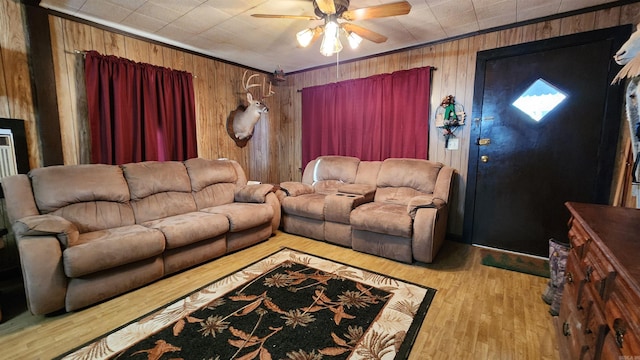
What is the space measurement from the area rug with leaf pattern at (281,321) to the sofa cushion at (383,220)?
495 mm

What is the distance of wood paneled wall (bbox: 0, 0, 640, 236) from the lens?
2.37 metres

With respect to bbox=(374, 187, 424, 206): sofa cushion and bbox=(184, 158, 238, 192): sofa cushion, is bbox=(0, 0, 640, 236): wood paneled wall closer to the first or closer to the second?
bbox=(184, 158, 238, 192): sofa cushion

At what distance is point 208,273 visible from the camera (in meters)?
2.49

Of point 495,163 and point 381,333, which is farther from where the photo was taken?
point 495,163

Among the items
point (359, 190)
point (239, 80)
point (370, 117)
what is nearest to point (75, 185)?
point (239, 80)

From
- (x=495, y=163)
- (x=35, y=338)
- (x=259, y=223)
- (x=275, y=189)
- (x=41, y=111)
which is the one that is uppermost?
(x=41, y=111)

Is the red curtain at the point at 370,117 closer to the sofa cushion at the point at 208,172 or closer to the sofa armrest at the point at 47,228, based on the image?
the sofa cushion at the point at 208,172

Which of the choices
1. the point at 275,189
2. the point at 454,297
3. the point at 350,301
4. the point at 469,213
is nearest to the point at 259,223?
the point at 275,189

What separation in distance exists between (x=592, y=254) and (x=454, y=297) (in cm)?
111

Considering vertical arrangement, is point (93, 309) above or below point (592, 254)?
below

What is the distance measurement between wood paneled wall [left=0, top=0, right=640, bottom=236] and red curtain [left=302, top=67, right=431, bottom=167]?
147 millimetres

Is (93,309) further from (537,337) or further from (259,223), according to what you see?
(537,337)

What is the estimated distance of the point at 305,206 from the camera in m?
3.37

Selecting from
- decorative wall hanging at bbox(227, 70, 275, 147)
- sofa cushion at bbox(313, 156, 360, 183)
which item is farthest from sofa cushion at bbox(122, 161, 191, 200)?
sofa cushion at bbox(313, 156, 360, 183)
